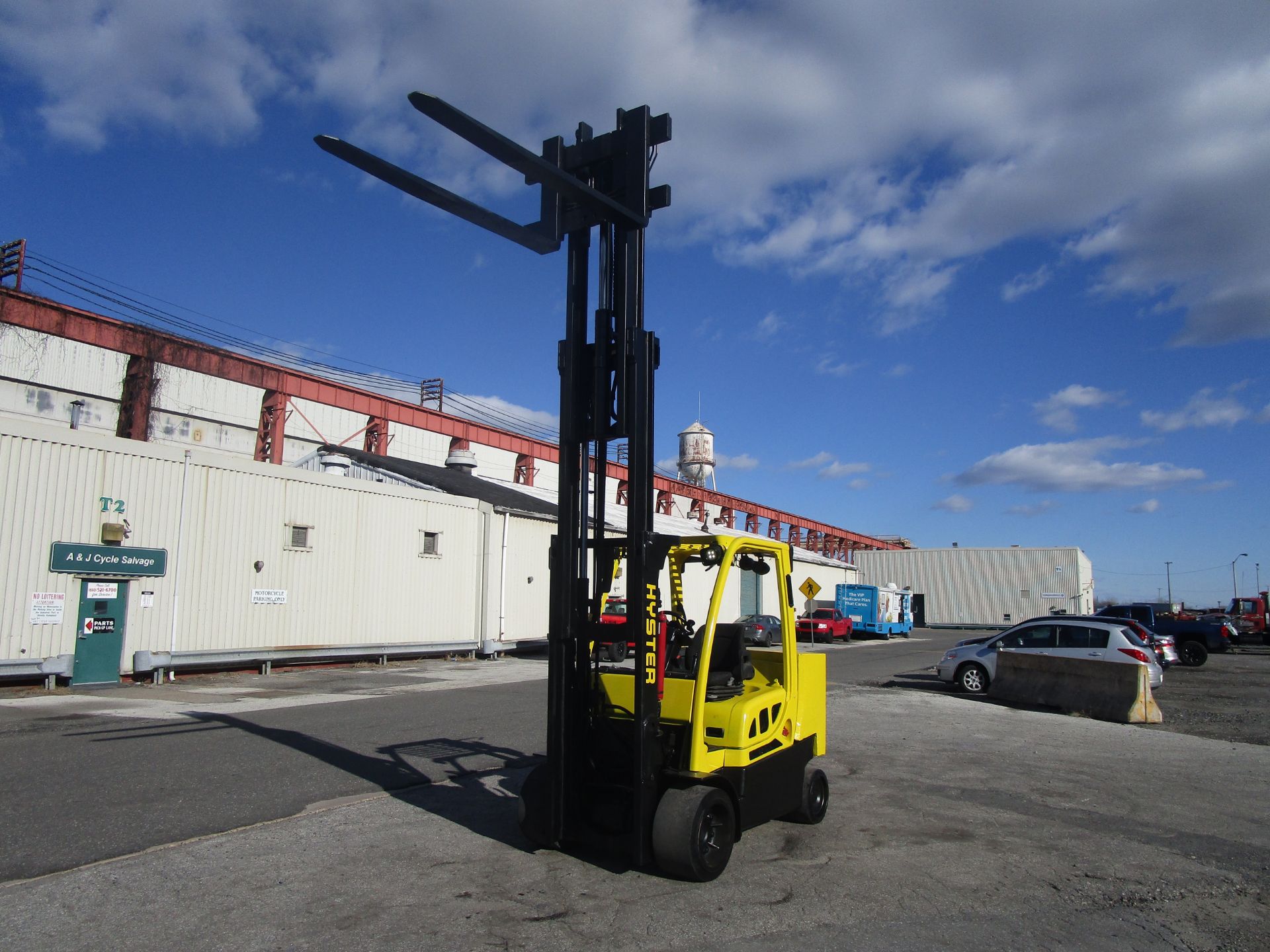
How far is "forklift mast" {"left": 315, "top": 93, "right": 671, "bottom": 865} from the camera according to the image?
5.40 meters

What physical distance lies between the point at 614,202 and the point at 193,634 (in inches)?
654

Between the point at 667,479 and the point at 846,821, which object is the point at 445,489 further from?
the point at 667,479

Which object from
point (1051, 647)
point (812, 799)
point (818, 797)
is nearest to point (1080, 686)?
point (1051, 647)

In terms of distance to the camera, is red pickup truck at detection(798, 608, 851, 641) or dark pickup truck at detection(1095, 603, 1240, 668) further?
red pickup truck at detection(798, 608, 851, 641)

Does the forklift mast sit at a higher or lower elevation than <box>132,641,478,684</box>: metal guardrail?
higher

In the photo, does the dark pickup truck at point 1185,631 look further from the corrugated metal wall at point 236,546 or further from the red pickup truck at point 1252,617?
the corrugated metal wall at point 236,546

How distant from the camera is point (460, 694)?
16.0 m

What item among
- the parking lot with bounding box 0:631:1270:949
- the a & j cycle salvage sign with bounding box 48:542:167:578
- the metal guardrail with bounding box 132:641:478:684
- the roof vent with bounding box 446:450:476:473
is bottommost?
the parking lot with bounding box 0:631:1270:949

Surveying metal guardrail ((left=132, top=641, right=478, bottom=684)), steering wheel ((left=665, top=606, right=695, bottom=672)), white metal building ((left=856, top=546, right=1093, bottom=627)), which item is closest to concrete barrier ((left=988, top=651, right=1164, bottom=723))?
steering wheel ((left=665, top=606, right=695, bottom=672))

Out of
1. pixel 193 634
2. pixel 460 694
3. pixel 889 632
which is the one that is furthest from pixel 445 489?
pixel 889 632

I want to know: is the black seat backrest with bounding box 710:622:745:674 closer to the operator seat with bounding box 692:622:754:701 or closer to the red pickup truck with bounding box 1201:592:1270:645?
the operator seat with bounding box 692:622:754:701

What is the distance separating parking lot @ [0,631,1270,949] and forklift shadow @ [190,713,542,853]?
37mm

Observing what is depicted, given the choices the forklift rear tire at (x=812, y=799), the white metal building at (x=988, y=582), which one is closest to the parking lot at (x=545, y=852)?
the forklift rear tire at (x=812, y=799)

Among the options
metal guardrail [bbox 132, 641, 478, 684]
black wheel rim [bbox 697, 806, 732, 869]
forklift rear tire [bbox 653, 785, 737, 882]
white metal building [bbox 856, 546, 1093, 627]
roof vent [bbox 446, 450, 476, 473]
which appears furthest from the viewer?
white metal building [bbox 856, 546, 1093, 627]
